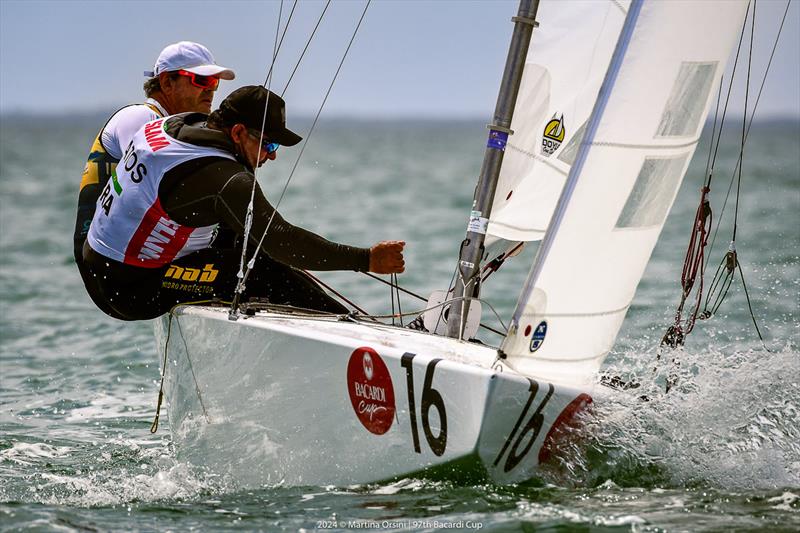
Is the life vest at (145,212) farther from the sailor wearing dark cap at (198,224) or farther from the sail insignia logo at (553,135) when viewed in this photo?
the sail insignia logo at (553,135)

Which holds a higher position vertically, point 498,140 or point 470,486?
point 498,140

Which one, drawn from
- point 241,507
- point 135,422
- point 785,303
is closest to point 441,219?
point 785,303

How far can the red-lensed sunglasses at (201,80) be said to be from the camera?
4.03 metres

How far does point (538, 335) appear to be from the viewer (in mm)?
2770

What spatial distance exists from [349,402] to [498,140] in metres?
1.01

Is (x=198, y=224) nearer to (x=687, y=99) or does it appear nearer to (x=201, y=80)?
(x=201, y=80)

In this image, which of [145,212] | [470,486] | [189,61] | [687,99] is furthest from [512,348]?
[189,61]

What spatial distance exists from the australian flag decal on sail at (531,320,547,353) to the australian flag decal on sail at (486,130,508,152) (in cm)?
83

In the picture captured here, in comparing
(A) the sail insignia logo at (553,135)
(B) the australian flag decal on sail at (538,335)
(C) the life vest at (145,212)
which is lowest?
(B) the australian flag decal on sail at (538,335)

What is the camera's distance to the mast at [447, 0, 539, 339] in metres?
3.34

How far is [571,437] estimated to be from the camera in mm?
2854

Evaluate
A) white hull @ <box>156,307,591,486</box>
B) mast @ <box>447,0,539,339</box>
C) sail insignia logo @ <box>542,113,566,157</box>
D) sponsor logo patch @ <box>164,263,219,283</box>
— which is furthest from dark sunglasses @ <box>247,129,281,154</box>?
sail insignia logo @ <box>542,113,566,157</box>

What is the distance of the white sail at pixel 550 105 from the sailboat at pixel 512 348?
1.69 ft

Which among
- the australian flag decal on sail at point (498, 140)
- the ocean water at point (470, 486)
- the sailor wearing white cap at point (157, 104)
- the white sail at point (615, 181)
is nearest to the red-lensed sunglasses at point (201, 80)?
the sailor wearing white cap at point (157, 104)
